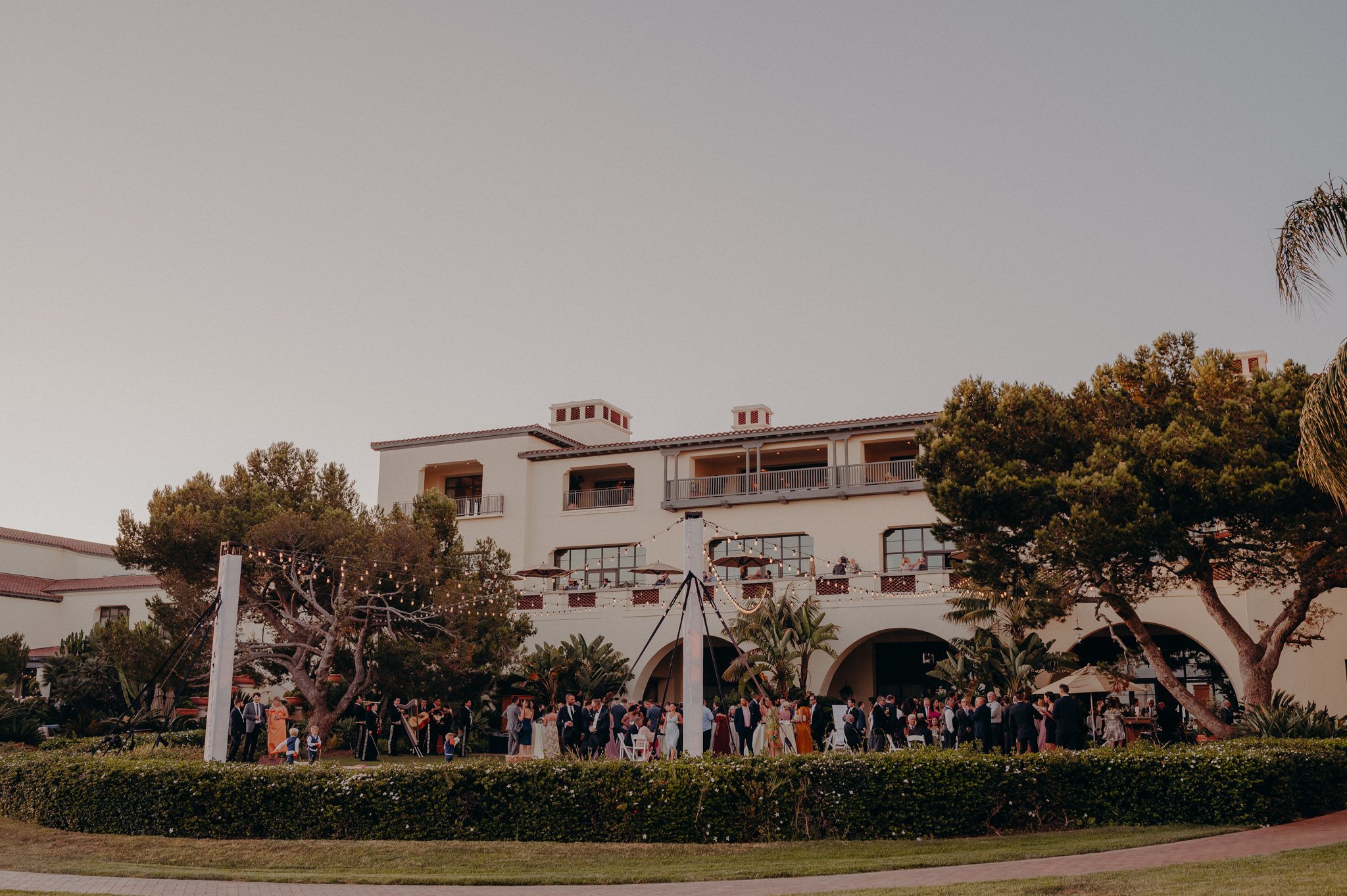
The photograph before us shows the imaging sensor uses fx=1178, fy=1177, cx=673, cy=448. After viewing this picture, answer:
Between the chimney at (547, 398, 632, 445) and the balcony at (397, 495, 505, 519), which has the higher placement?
the chimney at (547, 398, 632, 445)

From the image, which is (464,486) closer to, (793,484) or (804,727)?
(793,484)

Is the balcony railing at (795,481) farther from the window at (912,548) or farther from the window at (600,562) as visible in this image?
the window at (600,562)

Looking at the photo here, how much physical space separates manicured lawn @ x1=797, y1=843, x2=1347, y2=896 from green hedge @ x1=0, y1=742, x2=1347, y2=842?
9.19 feet

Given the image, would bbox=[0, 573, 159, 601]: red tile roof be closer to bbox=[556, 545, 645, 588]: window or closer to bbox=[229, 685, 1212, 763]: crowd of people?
bbox=[556, 545, 645, 588]: window

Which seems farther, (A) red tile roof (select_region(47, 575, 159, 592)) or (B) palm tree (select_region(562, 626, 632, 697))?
(A) red tile roof (select_region(47, 575, 159, 592))

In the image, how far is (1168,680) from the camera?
22109mm

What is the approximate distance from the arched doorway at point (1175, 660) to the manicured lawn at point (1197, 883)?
20801mm

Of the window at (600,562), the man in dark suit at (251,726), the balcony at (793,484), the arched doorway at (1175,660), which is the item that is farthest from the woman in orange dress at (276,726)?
the arched doorway at (1175,660)

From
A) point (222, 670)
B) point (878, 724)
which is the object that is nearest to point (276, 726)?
point (222, 670)

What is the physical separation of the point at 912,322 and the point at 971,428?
245 centimetres

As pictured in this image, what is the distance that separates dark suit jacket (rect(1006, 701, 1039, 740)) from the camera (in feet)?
56.6

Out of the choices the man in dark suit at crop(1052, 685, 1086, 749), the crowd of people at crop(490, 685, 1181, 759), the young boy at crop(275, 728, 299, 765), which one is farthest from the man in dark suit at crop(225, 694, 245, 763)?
the man in dark suit at crop(1052, 685, 1086, 749)

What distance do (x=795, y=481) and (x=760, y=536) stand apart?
78.0 inches

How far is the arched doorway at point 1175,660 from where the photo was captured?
3045 cm
